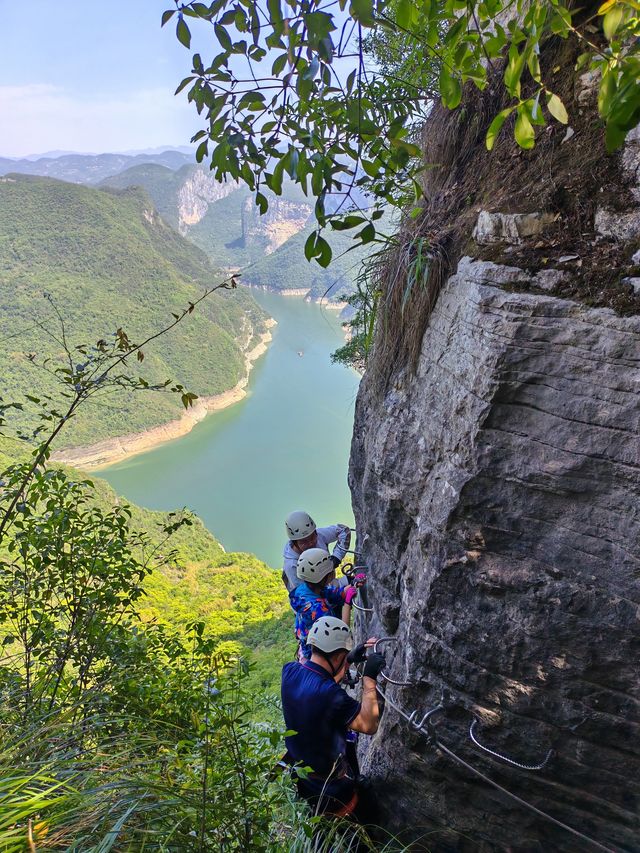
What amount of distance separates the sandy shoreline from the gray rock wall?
182 ft

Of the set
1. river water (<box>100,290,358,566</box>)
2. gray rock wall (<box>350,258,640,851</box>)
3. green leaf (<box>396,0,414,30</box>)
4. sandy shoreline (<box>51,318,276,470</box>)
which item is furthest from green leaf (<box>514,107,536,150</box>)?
sandy shoreline (<box>51,318,276,470</box>)

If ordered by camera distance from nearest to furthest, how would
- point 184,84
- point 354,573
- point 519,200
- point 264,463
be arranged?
point 184,84
point 519,200
point 354,573
point 264,463

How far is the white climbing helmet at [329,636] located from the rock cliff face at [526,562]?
334 millimetres

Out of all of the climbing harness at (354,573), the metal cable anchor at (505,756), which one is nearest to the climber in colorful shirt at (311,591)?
the climbing harness at (354,573)

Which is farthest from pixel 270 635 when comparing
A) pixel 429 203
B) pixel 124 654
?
pixel 429 203

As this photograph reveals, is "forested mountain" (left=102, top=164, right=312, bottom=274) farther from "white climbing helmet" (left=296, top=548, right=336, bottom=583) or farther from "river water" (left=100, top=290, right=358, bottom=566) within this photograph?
"white climbing helmet" (left=296, top=548, right=336, bottom=583)

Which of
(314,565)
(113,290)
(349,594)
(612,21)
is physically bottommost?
(349,594)

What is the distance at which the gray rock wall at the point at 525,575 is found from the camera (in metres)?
2.12

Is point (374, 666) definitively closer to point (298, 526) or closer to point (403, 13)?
point (298, 526)

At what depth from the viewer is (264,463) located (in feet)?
193

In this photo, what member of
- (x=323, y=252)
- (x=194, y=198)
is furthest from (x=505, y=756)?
(x=194, y=198)

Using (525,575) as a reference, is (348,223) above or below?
above

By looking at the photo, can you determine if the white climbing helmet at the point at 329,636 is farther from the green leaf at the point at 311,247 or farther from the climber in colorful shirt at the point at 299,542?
the green leaf at the point at 311,247

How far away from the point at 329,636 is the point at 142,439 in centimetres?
6521
